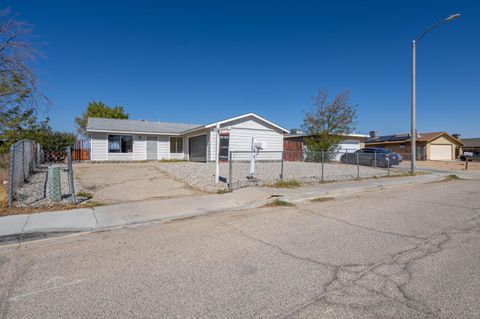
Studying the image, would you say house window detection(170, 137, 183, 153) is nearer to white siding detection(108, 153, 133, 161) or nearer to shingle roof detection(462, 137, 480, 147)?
white siding detection(108, 153, 133, 161)

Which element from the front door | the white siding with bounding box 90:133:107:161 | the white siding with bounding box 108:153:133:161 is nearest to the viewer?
the white siding with bounding box 90:133:107:161

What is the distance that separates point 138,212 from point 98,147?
17381mm

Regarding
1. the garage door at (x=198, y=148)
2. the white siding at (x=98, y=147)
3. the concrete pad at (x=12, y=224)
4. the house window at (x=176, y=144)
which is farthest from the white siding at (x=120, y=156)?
the concrete pad at (x=12, y=224)

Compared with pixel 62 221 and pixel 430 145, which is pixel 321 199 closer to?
pixel 62 221

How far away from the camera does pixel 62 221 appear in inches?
225

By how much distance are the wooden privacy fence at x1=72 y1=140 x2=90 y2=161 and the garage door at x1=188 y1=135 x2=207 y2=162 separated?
8.69 meters

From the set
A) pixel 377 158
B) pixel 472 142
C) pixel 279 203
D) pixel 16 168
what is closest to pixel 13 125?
pixel 16 168

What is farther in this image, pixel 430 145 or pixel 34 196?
pixel 430 145

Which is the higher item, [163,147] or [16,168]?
[163,147]

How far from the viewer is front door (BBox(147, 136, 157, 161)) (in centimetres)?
2335

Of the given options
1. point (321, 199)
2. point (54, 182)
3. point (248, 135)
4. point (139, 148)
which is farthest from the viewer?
point (139, 148)

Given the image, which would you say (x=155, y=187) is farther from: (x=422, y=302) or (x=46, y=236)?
(x=422, y=302)

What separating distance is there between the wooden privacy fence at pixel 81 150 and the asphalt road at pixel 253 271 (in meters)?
20.1

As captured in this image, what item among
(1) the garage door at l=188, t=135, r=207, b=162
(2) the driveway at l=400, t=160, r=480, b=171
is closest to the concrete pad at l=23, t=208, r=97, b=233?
(1) the garage door at l=188, t=135, r=207, b=162
